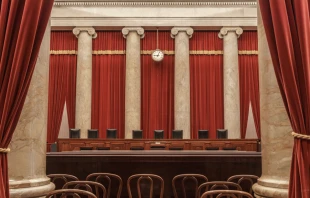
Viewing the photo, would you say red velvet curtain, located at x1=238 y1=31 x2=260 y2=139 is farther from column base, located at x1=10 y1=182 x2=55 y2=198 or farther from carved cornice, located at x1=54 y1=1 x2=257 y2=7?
column base, located at x1=10 y1=182 x2=55 y2=198

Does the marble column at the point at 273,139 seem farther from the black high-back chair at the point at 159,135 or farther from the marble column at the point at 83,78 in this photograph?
the marble column at the point at 83,78

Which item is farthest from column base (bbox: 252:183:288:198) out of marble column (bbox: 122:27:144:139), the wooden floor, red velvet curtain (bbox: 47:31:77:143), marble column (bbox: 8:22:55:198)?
red velvet curtain (bbox: 47:31:77:143)

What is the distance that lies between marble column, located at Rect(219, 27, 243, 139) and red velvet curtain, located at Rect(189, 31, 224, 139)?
411 mm

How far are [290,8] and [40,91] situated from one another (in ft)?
7.10

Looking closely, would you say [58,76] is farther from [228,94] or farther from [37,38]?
[37,38]

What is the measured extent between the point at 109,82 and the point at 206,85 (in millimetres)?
3266

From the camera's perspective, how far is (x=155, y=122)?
12.1m

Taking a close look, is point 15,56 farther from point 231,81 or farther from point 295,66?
point 231,81

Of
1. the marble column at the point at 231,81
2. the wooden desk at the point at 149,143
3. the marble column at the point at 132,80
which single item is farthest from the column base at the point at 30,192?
the marble column at the point at 231,81

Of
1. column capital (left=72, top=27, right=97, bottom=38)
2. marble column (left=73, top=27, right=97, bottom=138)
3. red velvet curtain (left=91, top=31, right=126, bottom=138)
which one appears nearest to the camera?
marble column (left=73, top=27, right=97, bottom=138)

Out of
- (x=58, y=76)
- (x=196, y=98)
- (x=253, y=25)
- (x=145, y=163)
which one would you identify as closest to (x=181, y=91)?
(x=196, y=98)

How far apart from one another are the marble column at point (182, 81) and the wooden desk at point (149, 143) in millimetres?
1377

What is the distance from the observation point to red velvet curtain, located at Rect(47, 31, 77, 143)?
39.3ft

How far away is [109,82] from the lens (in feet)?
40.2
